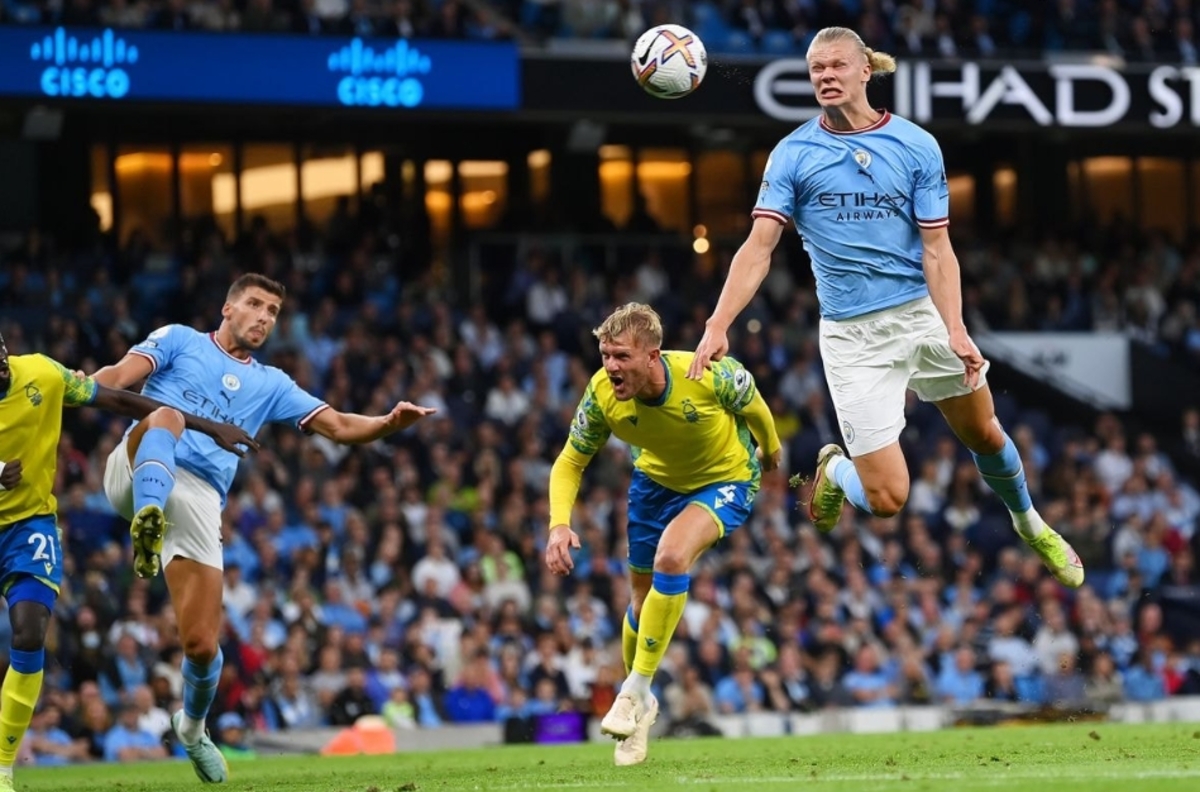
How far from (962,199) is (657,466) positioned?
2053 centimetres

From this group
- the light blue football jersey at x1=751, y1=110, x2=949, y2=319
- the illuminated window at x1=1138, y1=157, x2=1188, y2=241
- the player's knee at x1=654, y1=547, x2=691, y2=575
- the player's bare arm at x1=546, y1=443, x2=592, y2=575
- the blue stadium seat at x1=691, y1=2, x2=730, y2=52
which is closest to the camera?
the light blue football jersey at x1=751, y1=110, x2=949, y2=319

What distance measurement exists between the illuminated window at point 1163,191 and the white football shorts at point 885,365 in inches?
858

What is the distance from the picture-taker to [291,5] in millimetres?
22828

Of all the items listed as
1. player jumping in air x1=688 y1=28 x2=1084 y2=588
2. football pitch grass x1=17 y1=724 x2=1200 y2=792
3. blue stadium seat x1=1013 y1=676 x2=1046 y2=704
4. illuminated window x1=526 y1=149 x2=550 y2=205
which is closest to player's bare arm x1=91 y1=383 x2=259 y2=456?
Answer: football pitch grass x1=17 y1=724 x2=1200 y2=792

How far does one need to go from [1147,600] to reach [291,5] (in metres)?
11.2

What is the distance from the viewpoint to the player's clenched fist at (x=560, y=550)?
1018 centimetres

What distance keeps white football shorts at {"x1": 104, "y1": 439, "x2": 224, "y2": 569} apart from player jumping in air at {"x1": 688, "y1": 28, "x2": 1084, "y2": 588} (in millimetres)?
3475

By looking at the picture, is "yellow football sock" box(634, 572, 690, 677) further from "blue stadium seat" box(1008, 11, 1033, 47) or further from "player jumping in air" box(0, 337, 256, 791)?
"blue stadium seat" box(1008, 11, 1033, 47)

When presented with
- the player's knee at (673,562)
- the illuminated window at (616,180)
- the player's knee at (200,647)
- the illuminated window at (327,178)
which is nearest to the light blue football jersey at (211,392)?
the player's knee at (200,647)

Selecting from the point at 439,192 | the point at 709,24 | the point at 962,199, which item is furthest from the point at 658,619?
the point at 962,199

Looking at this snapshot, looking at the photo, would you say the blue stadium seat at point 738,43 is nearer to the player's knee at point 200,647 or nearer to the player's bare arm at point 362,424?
the player's bare arm at point 362,424

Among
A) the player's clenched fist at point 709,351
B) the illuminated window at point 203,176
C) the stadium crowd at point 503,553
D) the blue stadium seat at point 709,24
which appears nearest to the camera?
the player's clenched fist at point 709,351

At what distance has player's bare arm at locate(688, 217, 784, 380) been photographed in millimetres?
9625

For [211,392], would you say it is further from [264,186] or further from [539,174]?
[539,174]
